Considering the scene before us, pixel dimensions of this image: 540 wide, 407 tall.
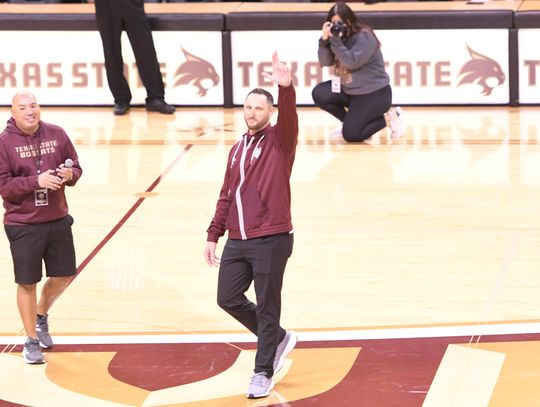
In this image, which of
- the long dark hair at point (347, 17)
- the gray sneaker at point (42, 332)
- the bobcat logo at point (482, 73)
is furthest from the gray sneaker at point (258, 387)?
the bobcat logo at point (482, 73)

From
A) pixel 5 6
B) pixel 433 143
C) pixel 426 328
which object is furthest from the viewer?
pixel 5 6

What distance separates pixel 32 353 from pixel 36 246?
1.96 ft

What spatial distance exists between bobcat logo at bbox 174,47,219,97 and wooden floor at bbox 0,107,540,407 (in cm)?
102

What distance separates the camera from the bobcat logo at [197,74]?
46.2 feet

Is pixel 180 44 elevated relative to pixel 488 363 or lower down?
elevated

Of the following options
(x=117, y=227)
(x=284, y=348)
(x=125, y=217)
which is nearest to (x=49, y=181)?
(x=284, y=348)

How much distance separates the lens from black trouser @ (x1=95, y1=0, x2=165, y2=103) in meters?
13.6

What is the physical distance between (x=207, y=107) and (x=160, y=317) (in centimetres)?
664

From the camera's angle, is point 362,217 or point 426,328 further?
point 362,217

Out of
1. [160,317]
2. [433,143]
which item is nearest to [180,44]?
[433,143]

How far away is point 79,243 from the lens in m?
9.44

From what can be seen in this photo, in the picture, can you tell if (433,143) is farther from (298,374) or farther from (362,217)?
(298,374)

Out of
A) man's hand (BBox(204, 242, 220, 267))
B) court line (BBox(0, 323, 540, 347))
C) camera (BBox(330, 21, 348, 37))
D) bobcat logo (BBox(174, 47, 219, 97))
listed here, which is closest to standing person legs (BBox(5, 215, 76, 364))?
court line (BBox(0, 323, 540, 347))

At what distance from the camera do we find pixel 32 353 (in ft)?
23.2
